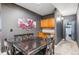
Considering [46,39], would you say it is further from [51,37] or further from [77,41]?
[77,41]

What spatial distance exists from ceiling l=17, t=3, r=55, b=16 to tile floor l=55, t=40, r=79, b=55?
65cm

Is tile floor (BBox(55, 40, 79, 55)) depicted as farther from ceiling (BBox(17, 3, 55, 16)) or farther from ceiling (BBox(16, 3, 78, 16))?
ceiling (BBox(17, 3, 55, 16))

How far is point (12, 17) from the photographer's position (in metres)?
1.66

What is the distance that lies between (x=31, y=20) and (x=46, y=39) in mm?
467

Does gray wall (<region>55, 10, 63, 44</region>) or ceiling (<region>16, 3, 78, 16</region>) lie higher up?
ceiling (<region>16, 3, 78, 16</region>)

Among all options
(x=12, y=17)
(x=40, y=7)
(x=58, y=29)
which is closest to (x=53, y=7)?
(x=40, y=7)

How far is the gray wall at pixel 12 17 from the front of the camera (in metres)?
1.61

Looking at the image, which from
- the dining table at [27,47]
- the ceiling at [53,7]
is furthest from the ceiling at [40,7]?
the dining table at [27,47]

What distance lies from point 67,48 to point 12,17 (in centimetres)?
114

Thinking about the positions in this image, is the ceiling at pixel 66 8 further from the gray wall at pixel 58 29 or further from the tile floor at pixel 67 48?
the tile floor at pixel 67 48

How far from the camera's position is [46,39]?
1789 mm

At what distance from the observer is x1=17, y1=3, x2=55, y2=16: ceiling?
167cm

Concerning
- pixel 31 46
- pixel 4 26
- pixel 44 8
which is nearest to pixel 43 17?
pixel 44 8

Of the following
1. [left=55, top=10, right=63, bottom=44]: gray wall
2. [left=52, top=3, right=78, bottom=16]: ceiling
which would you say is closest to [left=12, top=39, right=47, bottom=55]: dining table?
[left=55, top=10, right=63, bottom=44]: gray wall
